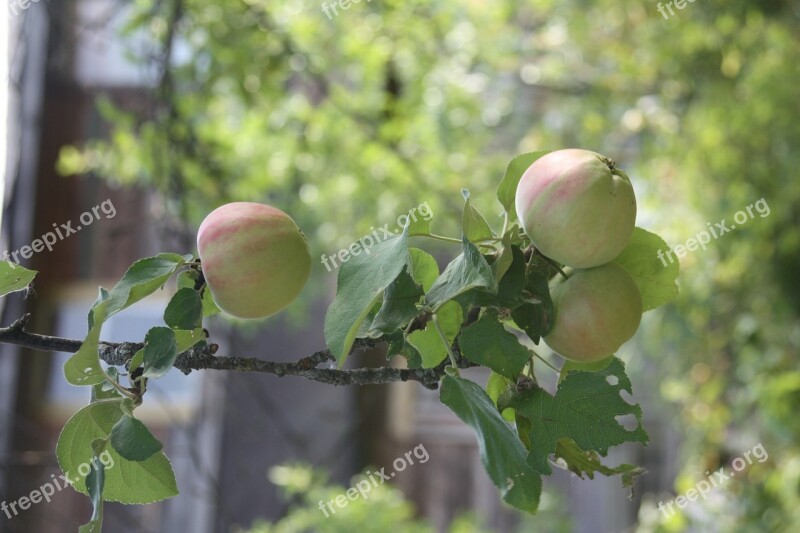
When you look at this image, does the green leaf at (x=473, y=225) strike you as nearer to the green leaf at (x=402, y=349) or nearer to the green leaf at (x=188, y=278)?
A: the green leaf at (x=402, y=349)

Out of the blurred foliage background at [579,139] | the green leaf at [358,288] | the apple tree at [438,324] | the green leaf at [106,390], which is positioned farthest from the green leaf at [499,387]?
the blurred foliage background at [579,139]

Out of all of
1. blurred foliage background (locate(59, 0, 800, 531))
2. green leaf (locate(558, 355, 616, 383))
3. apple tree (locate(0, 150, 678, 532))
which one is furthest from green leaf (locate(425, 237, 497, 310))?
blurred foliage background (locate(59, 0, 800, 531))

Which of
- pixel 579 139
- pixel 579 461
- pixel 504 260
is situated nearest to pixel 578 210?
pixel 504 260

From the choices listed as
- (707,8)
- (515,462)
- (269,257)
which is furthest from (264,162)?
(515,462)

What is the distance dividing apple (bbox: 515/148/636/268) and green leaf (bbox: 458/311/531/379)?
0.18 ft

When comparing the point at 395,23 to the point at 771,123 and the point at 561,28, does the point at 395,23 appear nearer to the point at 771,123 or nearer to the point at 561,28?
the point at 561,28

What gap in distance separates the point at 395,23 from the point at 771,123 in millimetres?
948

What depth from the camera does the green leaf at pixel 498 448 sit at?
379mm

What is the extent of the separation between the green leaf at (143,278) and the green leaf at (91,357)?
0.05 feet

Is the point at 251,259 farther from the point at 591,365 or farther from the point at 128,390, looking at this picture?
the point at 591,365

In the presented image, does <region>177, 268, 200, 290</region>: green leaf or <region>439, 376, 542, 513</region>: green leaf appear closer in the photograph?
<region>439, 376, 542, 513</region>: green leaf

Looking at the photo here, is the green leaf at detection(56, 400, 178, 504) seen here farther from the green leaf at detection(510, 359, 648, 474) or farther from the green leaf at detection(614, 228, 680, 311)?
the green leaf at detection(614, 228, 680, 311)

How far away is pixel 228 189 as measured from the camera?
5.56 feet

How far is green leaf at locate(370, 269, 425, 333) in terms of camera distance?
42 centimetres
